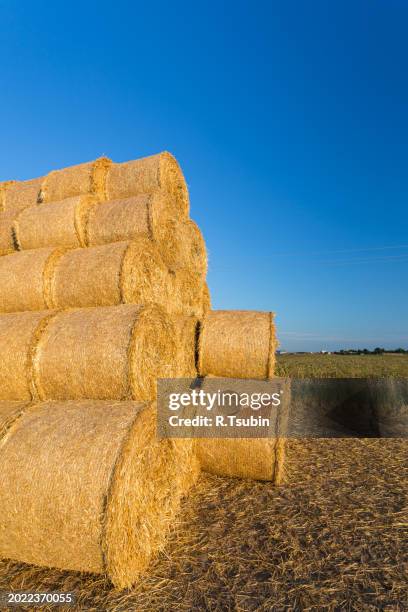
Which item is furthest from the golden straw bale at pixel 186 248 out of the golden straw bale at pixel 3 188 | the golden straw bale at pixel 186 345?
the golden straw bale at pixel 3 188

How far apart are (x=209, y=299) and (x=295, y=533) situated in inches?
198

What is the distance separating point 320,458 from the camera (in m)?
7.12

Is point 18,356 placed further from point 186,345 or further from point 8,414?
point 186,345

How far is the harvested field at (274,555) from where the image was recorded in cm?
340

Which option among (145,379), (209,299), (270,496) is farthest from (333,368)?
(145,379)

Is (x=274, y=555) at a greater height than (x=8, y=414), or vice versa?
(x=8, y=414)

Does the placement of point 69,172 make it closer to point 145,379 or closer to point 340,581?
point 145,379

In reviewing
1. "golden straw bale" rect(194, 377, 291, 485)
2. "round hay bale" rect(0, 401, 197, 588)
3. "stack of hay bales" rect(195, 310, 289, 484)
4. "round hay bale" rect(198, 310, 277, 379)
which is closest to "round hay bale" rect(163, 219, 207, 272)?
"stack of hay bales" rect(195, 310, 289, 484)

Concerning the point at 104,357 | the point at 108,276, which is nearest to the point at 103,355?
the point at 104,357

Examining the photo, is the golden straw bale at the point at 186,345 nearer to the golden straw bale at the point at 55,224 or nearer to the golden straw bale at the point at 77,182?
the golden straw bale at the point at 55,224

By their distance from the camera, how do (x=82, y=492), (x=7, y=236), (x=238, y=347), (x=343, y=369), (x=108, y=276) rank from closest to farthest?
(x=82, y=492), (x=108, y=276), (x=238, y=347), (x=7, y=236), (x=343, y=369)

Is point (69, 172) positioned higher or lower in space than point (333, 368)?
higher

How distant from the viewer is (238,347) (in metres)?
6.25

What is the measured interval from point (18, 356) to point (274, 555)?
346cm
